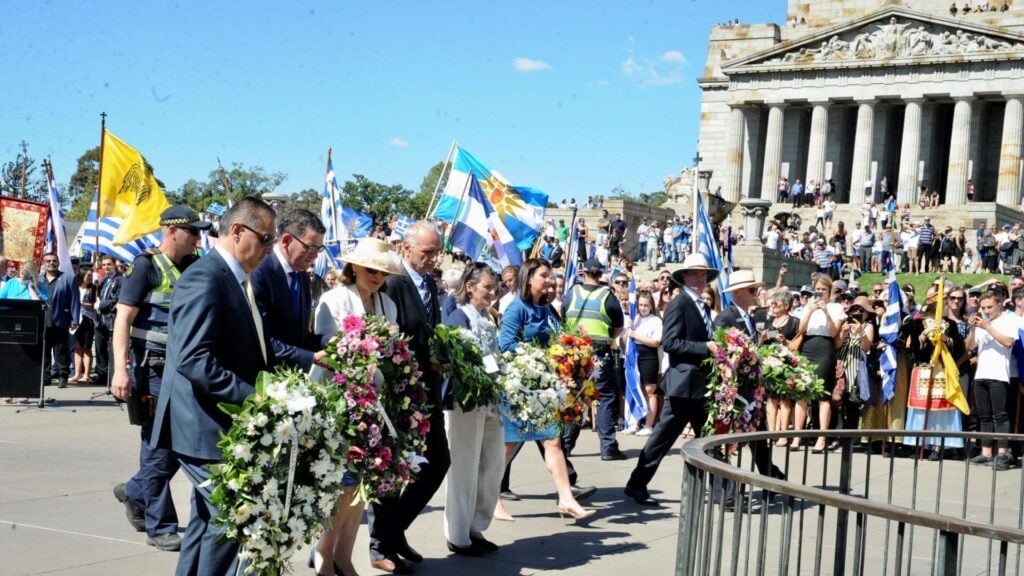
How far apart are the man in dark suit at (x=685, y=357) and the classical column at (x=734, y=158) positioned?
55012 mm

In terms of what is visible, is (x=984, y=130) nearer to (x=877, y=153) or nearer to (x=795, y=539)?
(x=877, y=153)

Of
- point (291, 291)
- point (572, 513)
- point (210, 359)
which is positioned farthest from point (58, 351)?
point (210, 359)

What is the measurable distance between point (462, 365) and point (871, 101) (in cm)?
5629

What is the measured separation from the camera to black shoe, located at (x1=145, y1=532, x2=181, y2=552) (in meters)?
7.28

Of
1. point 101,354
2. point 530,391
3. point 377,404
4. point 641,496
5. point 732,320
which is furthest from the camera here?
point 101,354

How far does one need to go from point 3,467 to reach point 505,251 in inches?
326

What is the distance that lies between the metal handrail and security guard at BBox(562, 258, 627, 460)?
667 cm

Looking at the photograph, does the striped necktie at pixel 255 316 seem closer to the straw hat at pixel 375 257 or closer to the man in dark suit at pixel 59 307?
A: the straw hat at pixel 375 257

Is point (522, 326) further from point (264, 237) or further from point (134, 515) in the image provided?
point (264, 237)

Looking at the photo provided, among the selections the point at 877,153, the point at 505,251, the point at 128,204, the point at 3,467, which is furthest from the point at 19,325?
the point at 877,153

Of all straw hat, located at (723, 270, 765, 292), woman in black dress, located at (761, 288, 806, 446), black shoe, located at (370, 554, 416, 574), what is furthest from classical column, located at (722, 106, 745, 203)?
black shoe, located at (370, 554, 416, 574)

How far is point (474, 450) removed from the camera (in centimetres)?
773

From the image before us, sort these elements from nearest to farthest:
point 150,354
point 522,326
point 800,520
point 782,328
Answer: point 800,520
point 150,354
point 522,326
point 782,328

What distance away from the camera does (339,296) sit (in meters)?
6.65
